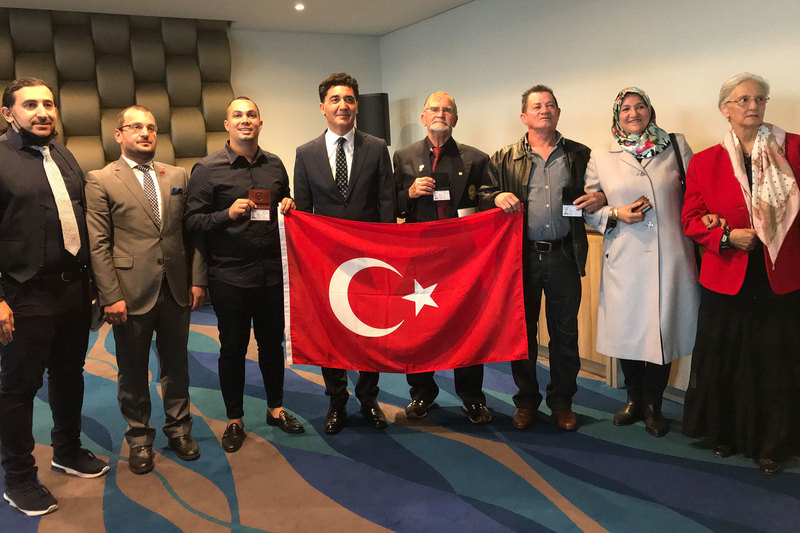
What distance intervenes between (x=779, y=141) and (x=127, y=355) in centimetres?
314

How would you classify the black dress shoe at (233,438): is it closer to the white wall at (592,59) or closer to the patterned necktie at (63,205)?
the patterned necktie at (63,205)

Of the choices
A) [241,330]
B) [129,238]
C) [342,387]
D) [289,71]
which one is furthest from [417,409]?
[289,71]

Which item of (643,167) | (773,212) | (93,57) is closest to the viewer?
(773,212)

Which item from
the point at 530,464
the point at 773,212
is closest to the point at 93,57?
the point at 530,464

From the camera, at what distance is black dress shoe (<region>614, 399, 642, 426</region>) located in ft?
11.0

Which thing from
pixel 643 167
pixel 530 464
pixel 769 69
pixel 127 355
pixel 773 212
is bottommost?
pixel 530 464

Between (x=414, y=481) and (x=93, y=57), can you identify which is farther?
(x=93, y=57)

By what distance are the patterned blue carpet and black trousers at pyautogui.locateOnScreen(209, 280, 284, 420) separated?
→ 32 centimetres

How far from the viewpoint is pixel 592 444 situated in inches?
123

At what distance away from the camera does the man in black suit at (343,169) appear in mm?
3193

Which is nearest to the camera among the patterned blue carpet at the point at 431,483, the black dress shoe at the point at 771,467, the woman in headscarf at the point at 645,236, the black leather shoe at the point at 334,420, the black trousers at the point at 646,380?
the patterned blue carpet at the point at 431,483

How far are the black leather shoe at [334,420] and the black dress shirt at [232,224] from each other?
0.81 metres

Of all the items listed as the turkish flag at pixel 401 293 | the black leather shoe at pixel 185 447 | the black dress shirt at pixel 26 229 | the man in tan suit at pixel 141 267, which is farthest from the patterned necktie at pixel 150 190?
the black leather shoe at pixel 185 447

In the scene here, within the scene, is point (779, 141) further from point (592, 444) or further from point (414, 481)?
point (414, 481)
